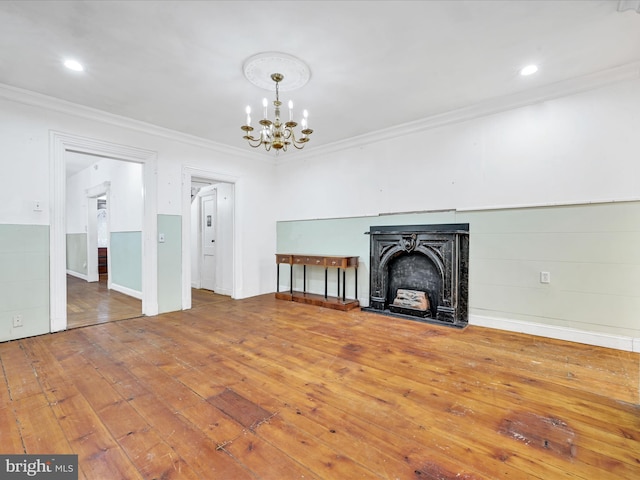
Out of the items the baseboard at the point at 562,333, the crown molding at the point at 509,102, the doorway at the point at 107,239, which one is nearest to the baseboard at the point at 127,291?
the doorway at the point at 107,239

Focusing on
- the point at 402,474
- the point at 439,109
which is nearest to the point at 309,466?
the point at 402,474

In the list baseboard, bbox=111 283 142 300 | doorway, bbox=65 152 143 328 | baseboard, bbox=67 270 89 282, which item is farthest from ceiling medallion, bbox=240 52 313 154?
baseboard, bbox=67 270 89 282

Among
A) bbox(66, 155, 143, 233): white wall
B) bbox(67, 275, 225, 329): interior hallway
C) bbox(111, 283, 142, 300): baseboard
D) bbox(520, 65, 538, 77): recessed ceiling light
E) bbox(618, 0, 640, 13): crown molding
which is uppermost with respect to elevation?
bbox(520, 65, 538, 77): recessed ceiling light

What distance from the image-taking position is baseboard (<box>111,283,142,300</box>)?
5291 mm

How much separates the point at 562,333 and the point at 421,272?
1.60 metres

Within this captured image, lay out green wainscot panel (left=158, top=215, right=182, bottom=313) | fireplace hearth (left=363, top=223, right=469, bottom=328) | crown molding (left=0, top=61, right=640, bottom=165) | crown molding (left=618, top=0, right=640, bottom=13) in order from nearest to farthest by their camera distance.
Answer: crown molding (left=618, top=0, right=640, bottom=13) < crown molding (left=0, top=61, right=640, bottom=165) < fireplace hearth (left=363, top=223, right=469, bottom=328) < green wainscot panel (left=158, top=215, right=182, bottom=313)

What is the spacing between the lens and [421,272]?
160 inches

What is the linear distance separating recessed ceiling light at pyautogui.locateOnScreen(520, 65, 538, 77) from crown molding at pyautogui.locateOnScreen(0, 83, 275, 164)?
4124 mm

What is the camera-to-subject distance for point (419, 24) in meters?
2.22

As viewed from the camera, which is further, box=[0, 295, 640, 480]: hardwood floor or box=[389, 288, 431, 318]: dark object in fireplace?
box=[389, 288, 431, 318]: dark object in fireplace

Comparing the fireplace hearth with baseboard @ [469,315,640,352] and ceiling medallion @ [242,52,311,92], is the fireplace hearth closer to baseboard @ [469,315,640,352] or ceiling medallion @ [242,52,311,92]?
baseboard @ [469,315,640,352]

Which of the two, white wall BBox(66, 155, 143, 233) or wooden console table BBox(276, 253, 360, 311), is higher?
white wall BBox(66, 155, 143, 233)

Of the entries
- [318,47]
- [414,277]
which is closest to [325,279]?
[414,277]

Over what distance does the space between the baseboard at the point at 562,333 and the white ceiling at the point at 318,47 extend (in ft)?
8.51
